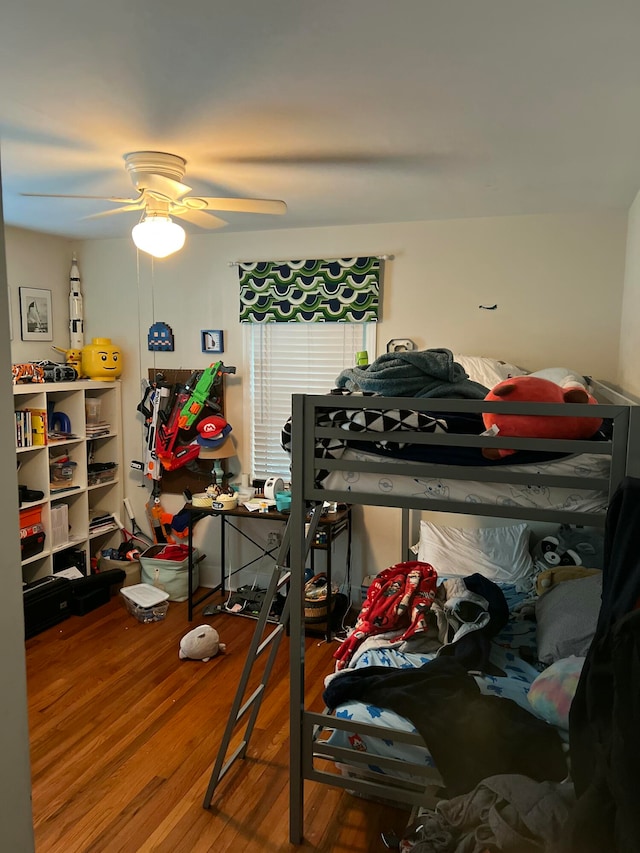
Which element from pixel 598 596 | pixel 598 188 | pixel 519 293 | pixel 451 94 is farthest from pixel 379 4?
pixel 519 293

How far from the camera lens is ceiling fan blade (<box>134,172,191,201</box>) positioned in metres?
2.53

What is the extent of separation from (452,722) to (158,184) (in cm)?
240

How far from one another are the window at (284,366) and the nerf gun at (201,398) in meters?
0.24

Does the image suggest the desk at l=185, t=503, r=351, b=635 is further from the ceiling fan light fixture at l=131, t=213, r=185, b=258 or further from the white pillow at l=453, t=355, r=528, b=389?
the ceiling fan light fixture at l=131, t=213, r=185, b=258

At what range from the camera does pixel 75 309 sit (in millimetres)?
Result: 4410

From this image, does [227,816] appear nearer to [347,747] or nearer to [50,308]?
[347,747]

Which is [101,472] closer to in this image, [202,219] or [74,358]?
[74,358]

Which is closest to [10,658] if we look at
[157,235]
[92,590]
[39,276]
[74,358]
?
[157,235]

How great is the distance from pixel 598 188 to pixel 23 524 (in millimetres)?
3788

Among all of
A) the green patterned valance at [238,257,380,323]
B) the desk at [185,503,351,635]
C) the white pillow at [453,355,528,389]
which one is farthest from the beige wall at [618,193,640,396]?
the desk at [185,503,351,635]

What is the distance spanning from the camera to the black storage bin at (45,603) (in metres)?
3.60

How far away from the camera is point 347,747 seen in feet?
6.94

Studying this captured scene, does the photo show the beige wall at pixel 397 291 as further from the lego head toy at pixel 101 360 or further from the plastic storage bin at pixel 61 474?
the plastic storage bin at pixel 61 474

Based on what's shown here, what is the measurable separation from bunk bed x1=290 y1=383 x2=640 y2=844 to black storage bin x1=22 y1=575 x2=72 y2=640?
2.24 metres
